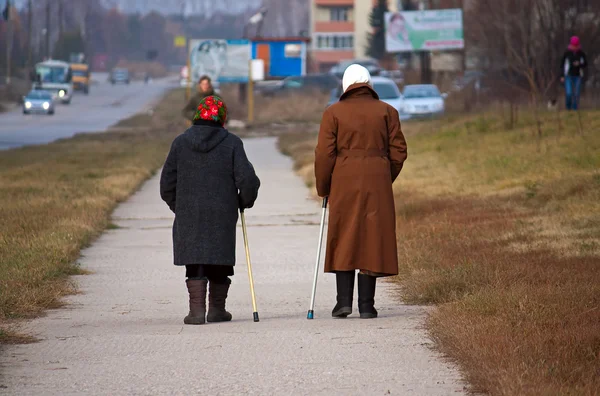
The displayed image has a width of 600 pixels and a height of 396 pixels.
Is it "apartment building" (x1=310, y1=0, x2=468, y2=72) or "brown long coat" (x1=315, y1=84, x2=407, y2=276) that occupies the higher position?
"apartment building" (x1=310, y1=0, x2=468, y2=72)

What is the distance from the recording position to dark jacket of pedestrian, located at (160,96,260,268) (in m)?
8.24

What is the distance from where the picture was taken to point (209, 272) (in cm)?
848

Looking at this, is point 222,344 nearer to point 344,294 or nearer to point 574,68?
point 344,294

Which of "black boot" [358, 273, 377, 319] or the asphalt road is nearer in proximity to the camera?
"black boot" [358, 273, 377, 319]

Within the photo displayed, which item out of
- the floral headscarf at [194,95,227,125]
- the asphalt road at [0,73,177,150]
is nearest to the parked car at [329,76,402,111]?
the asphalt road at [0,73,177,150]

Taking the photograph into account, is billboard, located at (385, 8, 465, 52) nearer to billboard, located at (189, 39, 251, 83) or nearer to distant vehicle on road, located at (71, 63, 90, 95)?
billboard, located at (189, 39, 251, 83)

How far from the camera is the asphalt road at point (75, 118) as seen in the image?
136ft

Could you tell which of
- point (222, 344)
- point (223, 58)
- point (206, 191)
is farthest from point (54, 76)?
point (222, 344)

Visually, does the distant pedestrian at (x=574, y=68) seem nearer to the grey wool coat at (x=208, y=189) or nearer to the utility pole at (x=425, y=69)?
the grey wool coat at (x=208, y=189)

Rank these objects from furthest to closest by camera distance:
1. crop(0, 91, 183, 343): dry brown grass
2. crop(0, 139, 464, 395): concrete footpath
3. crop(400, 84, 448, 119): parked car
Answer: crop(400, 84, 448, 119): parked car < crop(0, 91, 183, 343): dry brown grass < crop(0, 139, 464, 395): concrete footpath

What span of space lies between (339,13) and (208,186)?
405 feet

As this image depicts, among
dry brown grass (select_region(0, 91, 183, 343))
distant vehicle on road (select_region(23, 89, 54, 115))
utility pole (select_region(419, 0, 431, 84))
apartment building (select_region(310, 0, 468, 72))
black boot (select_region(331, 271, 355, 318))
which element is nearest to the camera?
black boot (select_region(331, 271, 355, 318))

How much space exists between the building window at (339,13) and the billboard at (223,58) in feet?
267

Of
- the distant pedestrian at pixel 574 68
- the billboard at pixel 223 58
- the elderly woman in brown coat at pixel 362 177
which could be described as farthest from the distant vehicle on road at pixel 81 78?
the elderly woman in brown coat at pixel 362 177
